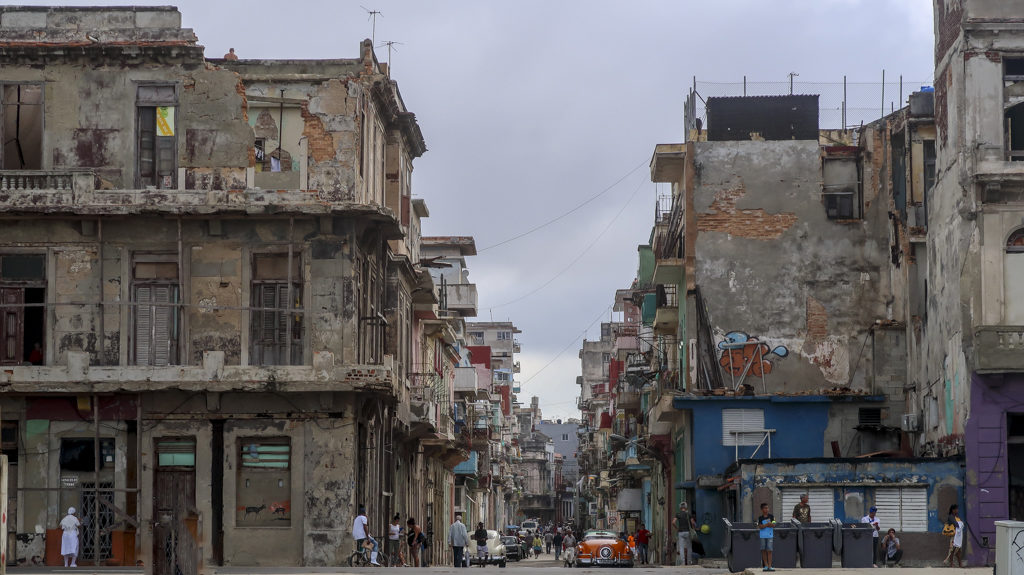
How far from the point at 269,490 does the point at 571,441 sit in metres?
166

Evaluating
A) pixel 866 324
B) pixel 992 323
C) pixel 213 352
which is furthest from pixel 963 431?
pixel 213 352

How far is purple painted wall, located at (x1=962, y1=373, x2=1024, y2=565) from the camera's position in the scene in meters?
33.7

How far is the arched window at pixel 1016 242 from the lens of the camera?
34.7 metres

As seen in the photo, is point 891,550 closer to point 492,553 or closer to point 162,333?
point 162,333

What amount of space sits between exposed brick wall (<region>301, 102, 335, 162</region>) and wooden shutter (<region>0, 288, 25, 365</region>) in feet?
24.4

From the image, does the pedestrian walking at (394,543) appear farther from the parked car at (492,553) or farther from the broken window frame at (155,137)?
the parked car at (492,553)

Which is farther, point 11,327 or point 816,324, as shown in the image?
point 816,324

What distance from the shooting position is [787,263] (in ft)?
139

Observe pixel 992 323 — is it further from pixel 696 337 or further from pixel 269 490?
pixel 269 490

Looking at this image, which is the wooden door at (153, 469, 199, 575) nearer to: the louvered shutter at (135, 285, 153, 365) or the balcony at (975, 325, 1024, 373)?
the louvered shutter at (135, 285, 153, 365)

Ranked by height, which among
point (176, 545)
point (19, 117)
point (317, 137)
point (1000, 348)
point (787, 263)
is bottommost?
point (176, 545)

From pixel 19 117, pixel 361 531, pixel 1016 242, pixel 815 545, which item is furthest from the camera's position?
pixel 1016 242

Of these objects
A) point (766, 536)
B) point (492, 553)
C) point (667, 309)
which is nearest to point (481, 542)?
point (492, 553)

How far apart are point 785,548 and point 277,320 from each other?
12.5m
